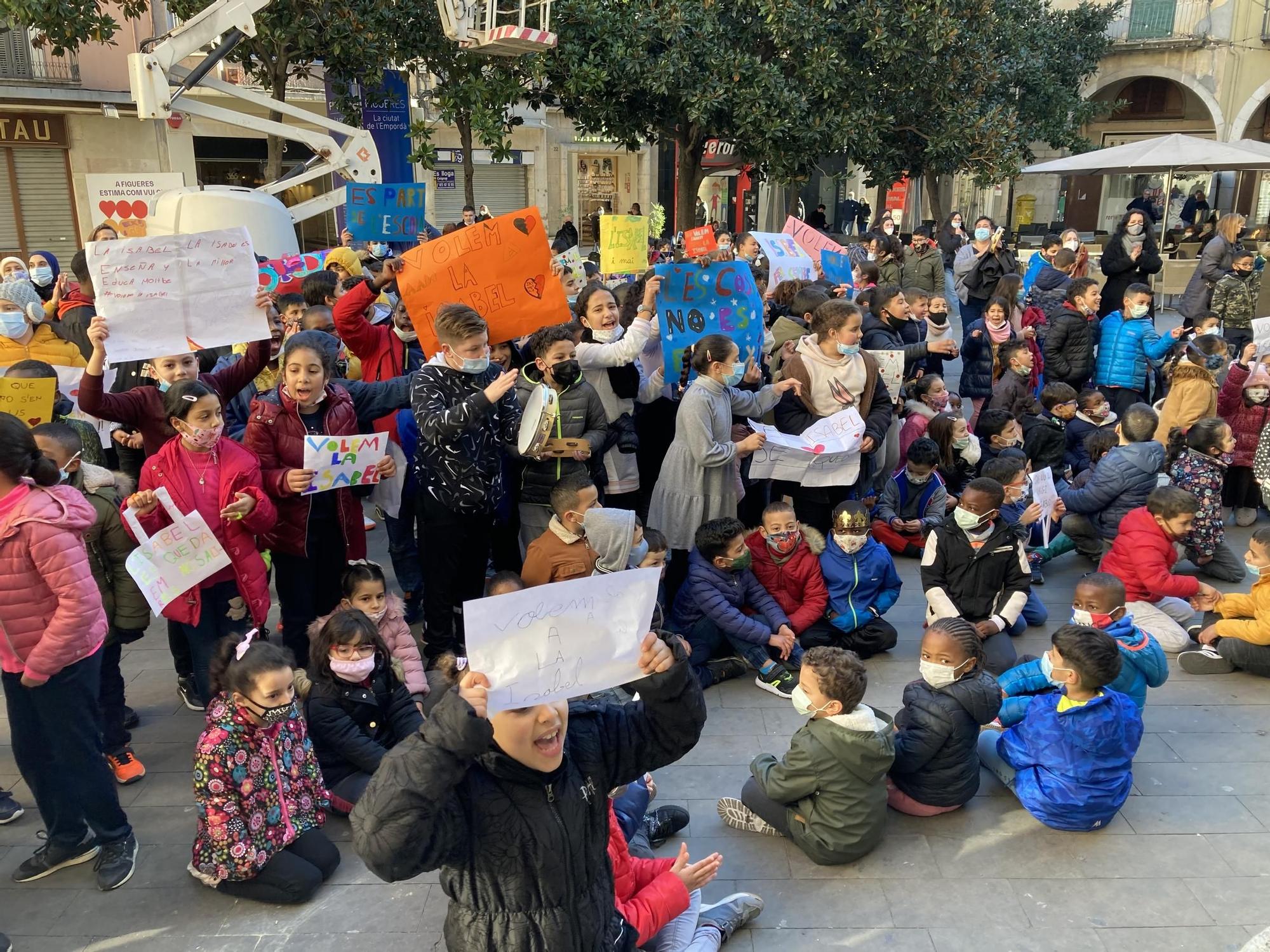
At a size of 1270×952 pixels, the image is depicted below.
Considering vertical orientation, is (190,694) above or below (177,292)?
below

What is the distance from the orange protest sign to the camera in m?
5.74

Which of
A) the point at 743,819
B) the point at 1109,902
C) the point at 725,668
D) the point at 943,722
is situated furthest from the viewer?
the point at 725,668

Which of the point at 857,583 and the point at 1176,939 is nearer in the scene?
the point at 1176,939

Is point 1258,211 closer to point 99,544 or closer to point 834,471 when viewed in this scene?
point 834,471

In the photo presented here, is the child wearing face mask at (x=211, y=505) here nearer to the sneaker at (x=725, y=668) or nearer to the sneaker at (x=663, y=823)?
the sneaker at (x=663, y=823)

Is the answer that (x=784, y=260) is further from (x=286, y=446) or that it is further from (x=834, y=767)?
(x=834, y=767)

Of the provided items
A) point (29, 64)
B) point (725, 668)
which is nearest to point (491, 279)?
point (725, 668)

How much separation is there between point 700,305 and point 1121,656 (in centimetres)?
319

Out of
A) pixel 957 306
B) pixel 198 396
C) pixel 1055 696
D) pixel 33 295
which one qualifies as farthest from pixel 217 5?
pixel 1055 696

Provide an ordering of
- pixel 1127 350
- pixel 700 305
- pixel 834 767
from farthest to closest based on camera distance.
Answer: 1. pixel 1127 350
2. pixel 700 305
3. pixel 834 767

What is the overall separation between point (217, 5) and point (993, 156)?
13.2 m

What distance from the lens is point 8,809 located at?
14.5 feet

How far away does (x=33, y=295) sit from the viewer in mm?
7914

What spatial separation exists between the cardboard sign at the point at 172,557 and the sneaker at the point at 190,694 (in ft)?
3.24
